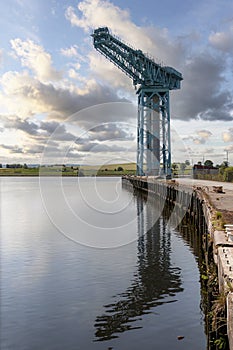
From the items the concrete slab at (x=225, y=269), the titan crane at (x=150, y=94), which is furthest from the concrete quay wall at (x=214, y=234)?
the titan crane at (x=150, y=94)

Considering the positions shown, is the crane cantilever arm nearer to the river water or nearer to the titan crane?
the titan crane

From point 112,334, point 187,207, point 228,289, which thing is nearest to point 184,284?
point 112,334

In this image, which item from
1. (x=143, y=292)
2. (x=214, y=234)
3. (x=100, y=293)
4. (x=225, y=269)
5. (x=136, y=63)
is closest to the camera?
(x=225, y=269)

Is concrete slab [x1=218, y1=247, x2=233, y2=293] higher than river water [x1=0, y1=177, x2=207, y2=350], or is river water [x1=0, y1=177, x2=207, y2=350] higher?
concrete slab [x1=218, y1=247, x2=233, y2=293]

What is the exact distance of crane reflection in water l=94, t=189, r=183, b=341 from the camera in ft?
39.1

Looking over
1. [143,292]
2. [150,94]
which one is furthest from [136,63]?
[143,292]

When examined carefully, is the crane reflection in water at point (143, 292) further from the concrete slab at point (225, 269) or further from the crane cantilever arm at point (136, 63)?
the crane cantilever arm at point (136, 63)

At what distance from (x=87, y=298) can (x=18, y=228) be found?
19.9 meters

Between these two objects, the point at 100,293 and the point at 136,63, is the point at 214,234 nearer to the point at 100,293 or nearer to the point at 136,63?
the point at 100,293

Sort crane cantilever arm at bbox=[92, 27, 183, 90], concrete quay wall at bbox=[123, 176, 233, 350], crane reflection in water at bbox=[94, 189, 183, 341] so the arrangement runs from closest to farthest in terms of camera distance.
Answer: concrete quay wall at bbox=[123, 176, 233, 350] < crane reflection in water at bbox=[94, 189, 183, 341] < crane cantilever arm at bbox=[92, 27, 183, 90]

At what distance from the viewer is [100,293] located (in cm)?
Answer: 1477

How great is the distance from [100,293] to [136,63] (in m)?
61.7

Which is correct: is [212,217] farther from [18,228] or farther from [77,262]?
[18,228]

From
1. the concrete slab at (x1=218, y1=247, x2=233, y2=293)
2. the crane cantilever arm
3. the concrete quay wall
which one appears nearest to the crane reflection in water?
the concrete quay wall
